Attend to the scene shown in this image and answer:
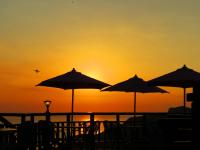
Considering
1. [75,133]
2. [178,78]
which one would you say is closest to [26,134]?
[75,133]

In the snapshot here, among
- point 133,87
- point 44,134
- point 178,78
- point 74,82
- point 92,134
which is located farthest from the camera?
point 133,87

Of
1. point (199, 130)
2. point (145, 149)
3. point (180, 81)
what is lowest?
point (145, 149)

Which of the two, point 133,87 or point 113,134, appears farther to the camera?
point 133,87

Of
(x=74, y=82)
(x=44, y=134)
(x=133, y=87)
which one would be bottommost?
(x=44, y=134)

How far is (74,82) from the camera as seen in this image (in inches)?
620

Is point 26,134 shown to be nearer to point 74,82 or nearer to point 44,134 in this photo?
point 44,134

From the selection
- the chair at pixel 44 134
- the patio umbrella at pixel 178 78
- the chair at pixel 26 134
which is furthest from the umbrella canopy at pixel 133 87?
the chair at pixel 26 134

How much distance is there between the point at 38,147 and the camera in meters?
12.9

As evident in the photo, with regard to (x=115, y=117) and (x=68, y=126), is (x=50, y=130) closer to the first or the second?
(x=68, y=126)

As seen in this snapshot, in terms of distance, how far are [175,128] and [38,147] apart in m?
6.08

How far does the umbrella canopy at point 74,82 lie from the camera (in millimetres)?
15742

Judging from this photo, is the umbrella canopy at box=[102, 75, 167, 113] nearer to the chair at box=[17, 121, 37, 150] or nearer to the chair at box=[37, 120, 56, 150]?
the chair at box=[37, 120, 56, 150]

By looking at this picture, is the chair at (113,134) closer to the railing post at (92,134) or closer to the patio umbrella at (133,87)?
the railing post at (92,134)

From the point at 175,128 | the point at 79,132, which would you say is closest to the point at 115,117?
the point at 79,132
